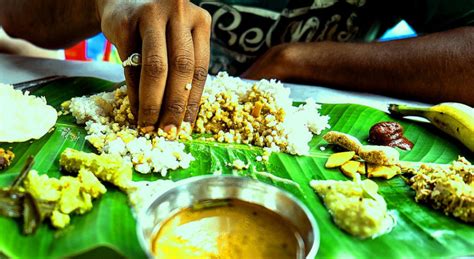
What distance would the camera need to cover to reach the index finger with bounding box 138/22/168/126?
1.72 m

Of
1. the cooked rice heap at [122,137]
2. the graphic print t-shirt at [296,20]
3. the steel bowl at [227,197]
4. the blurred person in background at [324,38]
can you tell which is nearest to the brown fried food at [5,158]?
the cooked rice heap at [122,137]

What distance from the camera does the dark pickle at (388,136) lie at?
200cm

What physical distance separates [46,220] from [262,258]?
0.59 meters

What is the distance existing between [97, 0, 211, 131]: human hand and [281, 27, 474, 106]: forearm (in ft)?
3.24

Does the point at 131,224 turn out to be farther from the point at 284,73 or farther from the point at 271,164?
the point at 284,73

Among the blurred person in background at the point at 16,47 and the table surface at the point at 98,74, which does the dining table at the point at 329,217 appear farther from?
the blurred person in background at the point at 16,47

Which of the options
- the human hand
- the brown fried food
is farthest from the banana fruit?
the brown fried food

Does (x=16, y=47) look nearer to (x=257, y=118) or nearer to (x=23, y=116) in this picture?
(x=23, y=116)

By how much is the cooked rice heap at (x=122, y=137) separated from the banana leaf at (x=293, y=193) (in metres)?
0.04

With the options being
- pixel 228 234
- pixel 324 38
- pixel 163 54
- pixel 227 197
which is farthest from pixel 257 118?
pixel 324 38

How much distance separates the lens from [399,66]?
2.67 m

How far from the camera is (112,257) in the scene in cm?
124

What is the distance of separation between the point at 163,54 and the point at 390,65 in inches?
58.0

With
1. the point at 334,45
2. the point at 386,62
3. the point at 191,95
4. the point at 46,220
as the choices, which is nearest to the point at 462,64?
the point at 386,62
